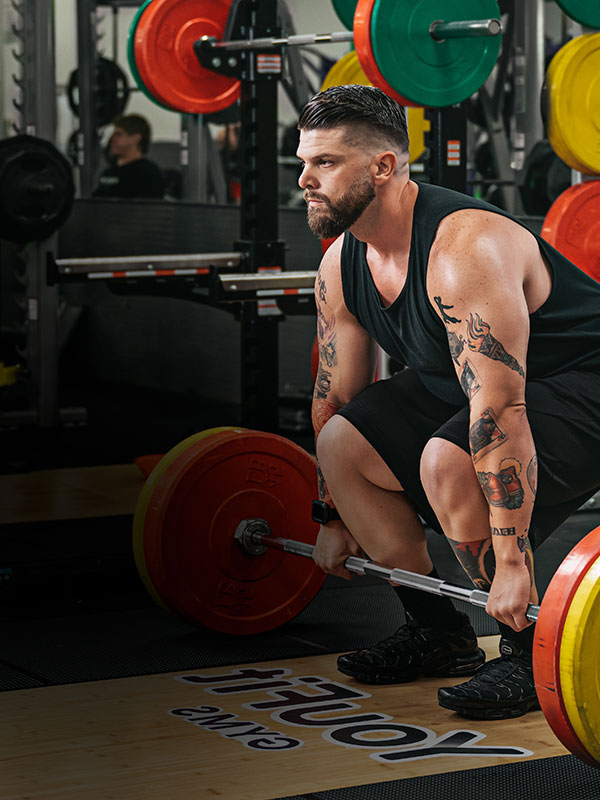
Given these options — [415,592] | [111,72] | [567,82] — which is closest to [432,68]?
[567,82]

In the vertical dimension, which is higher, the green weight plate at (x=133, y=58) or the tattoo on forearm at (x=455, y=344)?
the green weight plate at (x=133, y=58)

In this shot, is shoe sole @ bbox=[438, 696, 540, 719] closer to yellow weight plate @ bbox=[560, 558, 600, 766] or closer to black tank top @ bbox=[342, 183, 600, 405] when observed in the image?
yellow weight plate @ bbox=[560, 558, 600, 766]

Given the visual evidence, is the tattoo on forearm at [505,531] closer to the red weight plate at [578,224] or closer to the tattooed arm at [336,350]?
the tattooed arm at [336,350]

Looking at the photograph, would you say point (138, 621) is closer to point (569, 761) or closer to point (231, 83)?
point (569, 761)

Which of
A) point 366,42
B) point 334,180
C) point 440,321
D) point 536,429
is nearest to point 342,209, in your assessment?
point 334,180

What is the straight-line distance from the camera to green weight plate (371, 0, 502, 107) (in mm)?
3238

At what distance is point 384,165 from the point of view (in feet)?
6.70

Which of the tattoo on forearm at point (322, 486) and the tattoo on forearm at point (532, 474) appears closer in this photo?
the tattoo on forearm at point (532, 474)

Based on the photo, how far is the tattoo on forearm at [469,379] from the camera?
1906 mm

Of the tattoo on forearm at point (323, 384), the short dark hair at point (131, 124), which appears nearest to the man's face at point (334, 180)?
the tattoo on forearm at point (323, 384)

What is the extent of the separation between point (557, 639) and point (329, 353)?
2.46ft

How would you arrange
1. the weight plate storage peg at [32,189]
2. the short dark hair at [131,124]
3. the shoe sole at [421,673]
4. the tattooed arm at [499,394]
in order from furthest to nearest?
the short dark hair at [131,124] → the weight plate storage peg at [32,189] → the shoe sole at [421,673] → the tattooed arm at [499,394]

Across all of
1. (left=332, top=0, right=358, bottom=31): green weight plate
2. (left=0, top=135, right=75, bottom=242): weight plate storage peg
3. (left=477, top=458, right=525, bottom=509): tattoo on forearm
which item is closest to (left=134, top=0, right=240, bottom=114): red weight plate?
(left=332, top=0, right=358, bottom=31): green weight plate

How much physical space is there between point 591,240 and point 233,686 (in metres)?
2.04
